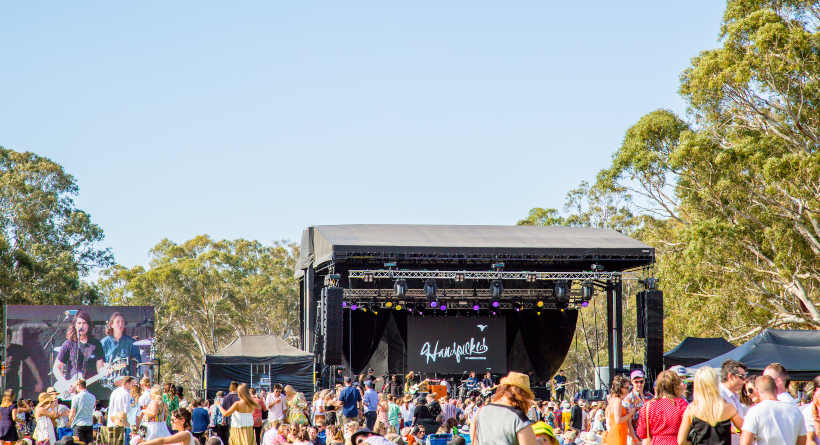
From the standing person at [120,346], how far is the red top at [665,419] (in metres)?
12.2

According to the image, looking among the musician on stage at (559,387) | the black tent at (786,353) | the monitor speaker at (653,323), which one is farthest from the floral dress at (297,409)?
the musician on stage at (559,387)

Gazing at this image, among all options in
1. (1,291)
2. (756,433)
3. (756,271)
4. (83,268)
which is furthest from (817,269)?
(83,268)

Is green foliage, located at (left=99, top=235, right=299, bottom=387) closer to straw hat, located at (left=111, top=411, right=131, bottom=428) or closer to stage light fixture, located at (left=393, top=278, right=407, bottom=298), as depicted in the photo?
stage light fixture, located at (left=393, top=278, right=407, bottom=298)

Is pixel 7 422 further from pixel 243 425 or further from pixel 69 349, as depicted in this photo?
pixel 69 349

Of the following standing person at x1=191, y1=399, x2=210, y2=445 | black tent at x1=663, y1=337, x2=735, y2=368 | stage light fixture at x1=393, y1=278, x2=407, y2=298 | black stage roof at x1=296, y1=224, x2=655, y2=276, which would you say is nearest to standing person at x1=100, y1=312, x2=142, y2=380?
black stage roof at x1=296, y1=224, x2=655, y2=276

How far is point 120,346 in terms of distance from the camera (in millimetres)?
14930

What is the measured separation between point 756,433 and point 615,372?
1323cm

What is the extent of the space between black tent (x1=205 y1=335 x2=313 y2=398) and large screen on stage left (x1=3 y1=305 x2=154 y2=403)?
4.88 feet

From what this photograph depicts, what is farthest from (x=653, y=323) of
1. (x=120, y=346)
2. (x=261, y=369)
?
(x=120, y=346)

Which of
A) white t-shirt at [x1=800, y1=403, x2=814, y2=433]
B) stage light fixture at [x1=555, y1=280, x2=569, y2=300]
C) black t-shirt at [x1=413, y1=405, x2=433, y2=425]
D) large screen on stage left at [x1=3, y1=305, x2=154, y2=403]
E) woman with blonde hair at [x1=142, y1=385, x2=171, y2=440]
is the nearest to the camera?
white t-shirt at [x1=800, y1=403, x2=814, y2=433]

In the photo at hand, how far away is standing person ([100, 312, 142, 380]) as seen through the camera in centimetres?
1490

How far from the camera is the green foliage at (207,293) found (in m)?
33.9

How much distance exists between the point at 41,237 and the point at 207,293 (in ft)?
25.8

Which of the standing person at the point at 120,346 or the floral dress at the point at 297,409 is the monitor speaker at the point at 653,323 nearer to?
the floral dress at the point at 297,409
